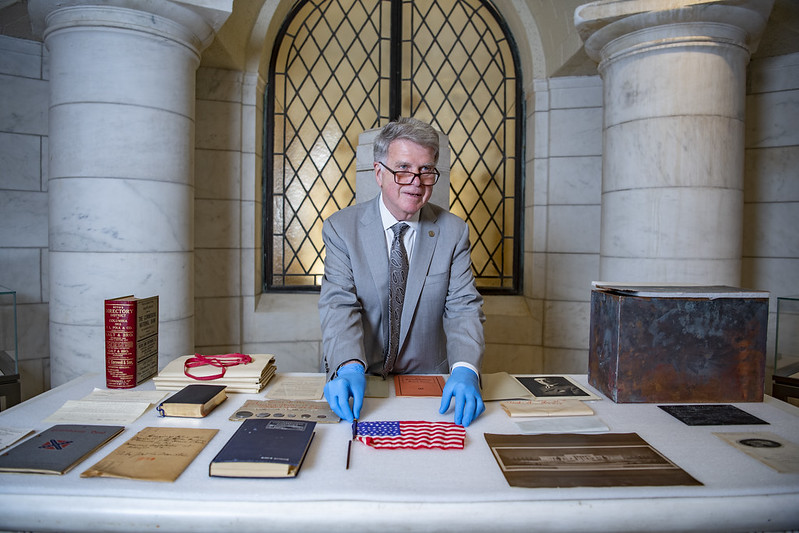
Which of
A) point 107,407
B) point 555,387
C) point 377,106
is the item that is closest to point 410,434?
point 555,387

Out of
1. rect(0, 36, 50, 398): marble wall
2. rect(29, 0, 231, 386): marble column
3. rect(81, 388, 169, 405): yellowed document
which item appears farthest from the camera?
rect(0, 36, 50, 398): marble wall

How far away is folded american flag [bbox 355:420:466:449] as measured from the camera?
1366 mm

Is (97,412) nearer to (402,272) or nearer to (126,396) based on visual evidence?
(126,396)

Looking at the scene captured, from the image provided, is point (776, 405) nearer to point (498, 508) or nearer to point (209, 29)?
point (498, 508)

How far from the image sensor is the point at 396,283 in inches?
87.1

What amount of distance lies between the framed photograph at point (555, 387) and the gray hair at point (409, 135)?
3.27 feet

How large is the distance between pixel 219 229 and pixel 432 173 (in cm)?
296

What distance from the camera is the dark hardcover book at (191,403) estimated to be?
1.55 metres

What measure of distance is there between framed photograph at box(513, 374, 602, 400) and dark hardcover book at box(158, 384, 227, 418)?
43.3 inches

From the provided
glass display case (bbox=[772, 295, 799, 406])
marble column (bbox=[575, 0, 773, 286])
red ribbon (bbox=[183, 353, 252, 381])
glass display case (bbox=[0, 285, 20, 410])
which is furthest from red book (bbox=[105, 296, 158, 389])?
marble column (bbox=[575, 0, 773, 286])

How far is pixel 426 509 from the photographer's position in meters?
1.06

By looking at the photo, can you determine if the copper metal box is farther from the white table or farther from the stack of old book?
the stack of old book

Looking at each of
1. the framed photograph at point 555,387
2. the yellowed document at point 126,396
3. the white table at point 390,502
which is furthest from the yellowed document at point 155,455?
the framed photograph at point 555,387

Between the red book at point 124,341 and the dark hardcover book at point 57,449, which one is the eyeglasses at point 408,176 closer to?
the red book at point 124,341
